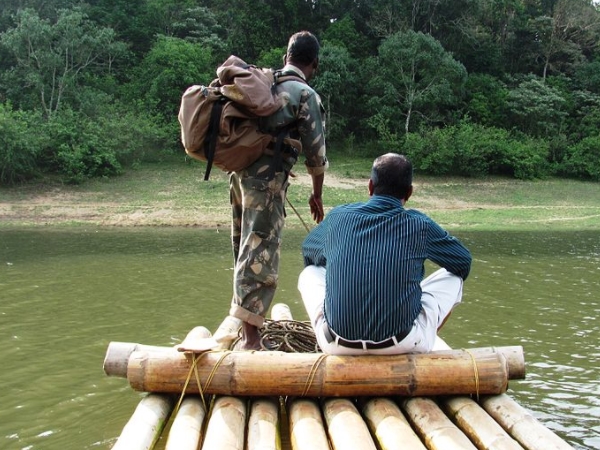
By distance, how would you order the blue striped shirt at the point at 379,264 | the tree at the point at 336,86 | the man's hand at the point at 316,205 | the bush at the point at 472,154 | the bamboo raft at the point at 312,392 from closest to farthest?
the bamboo raft at the point at 312,392 → the blue striped shirt at the point at 379,264 → the man's hand at the point at 316,205 → the bush at the point at 472,154 → the tree at the point at 336,86

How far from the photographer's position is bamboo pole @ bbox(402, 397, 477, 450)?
311 cm

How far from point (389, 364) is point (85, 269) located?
915cm

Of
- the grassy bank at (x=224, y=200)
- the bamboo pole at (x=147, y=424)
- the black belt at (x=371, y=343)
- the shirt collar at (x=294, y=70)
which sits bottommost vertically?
the grassy bank at (x=224, y=200)

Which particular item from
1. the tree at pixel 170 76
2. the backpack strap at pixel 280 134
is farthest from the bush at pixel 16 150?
the backpack strap at pixel 280 134

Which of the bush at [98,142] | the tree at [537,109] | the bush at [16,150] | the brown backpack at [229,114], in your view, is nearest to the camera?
the brown backpack at [229,114]

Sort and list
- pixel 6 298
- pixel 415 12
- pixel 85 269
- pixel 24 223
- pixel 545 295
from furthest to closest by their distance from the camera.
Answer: pixel 415 12
pixel 24 223
pixel 85 269
pixel 545 295
pixel 6 298

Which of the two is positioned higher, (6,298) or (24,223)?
(6,298)

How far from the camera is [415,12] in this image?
4128cm

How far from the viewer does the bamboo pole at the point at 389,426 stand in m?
3.10

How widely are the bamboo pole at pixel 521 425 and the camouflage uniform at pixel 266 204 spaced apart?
1.66m

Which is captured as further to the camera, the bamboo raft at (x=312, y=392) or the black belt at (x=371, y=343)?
the black belt at (x=371, y=343)

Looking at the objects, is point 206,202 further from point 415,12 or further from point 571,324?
point 415,12

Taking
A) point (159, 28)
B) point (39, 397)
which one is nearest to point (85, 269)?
point (39, 397)

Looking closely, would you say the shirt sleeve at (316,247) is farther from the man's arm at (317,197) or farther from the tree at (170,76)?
the tree at (170,76)
